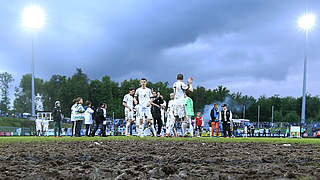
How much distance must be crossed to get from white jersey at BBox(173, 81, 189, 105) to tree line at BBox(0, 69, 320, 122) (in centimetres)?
7544

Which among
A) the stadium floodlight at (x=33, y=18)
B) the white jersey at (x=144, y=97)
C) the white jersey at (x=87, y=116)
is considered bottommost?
the white jersey at (x=87, y=116)

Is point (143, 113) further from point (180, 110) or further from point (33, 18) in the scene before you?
point (33, 18)

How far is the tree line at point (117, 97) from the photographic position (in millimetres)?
93875

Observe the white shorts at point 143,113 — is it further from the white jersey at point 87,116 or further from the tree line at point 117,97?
the tree line at point 117,97

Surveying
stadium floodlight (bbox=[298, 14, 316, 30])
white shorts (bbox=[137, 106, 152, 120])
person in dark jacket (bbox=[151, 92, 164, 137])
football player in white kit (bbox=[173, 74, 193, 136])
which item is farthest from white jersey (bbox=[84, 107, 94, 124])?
stadium floodlight (bbox=[298, 14, 316, 30])

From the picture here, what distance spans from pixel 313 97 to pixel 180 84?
108734 millimetres

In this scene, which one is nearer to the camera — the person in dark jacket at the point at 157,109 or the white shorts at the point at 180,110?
the white shorts at the point at 180,110

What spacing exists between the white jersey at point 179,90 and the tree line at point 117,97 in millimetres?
75442

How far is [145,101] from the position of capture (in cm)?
1417

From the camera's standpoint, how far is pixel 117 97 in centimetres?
9806

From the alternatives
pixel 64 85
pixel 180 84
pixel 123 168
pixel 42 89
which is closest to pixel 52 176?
pixel 123 168

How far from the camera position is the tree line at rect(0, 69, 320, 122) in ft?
308

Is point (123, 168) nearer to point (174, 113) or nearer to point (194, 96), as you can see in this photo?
point (174, 113)

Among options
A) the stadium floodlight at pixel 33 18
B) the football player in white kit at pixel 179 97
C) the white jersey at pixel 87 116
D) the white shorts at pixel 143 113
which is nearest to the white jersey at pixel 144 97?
the white shorts at pixel 143 113
